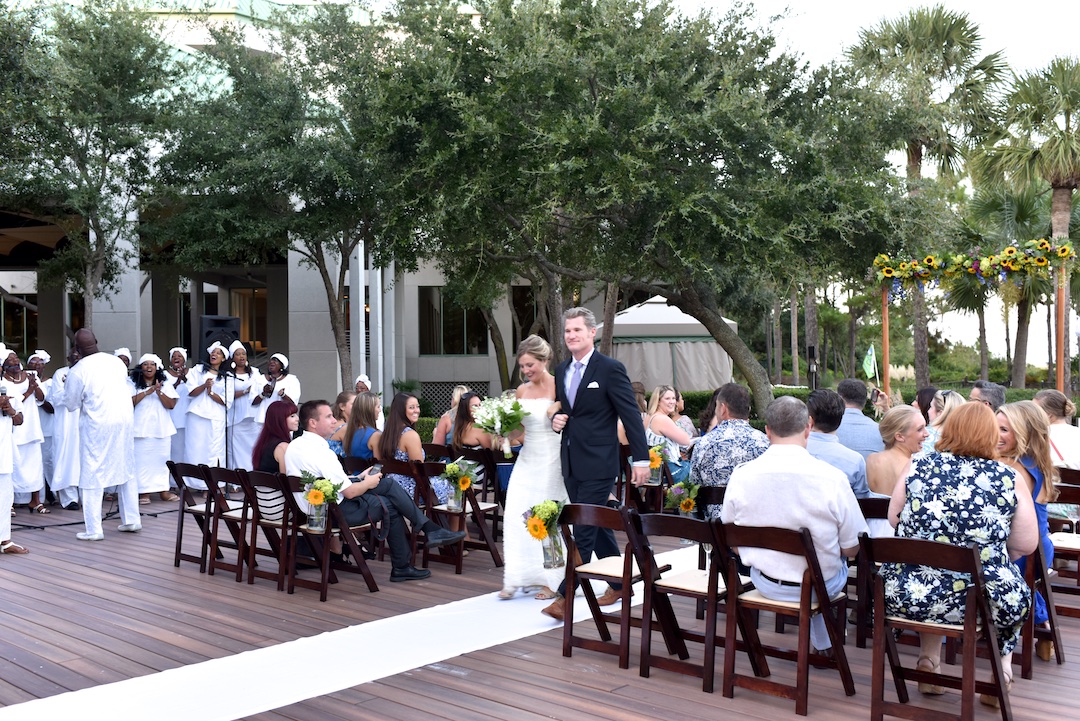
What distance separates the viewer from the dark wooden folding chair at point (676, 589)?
4.78 m

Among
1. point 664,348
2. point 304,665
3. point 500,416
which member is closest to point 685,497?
point 500,416

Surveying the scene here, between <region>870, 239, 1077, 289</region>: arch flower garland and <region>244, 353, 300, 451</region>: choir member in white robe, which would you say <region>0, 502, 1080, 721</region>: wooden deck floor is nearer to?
<region>244, 353, 300, 451</region>: choir member in white robe

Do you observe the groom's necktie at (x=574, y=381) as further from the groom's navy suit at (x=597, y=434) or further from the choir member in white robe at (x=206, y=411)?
the choir member in white robe at (x=206, y=411)

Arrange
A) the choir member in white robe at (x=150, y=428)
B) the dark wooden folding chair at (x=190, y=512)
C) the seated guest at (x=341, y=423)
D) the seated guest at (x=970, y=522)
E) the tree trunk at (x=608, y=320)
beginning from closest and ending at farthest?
the seated guest at (x=970, y=522) → the dark wooden folding chair at (x=190, y=512) → the seated guest at (x=341, y=423) → the choir member in white robe at (x=150, y=428) → the tree trunk at (x=608, y=320)

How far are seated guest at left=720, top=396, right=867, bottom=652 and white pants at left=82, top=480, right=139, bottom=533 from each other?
667cm

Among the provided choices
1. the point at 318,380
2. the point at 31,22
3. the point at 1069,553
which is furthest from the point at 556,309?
the point at 1069,553

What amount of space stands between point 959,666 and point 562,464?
2.47m

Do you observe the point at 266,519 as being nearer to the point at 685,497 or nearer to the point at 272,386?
the point at 685,497

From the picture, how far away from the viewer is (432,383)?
34.6 metres

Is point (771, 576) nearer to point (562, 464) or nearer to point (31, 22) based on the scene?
point (562, 464)

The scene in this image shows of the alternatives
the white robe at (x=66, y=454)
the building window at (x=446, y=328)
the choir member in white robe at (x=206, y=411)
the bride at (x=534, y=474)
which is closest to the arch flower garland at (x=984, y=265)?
the bride at (x=534, y=474)

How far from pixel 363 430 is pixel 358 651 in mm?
3213

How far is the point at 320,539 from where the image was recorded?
7234mm

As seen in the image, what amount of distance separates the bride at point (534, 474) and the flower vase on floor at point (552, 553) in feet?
0.51
